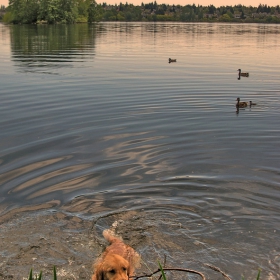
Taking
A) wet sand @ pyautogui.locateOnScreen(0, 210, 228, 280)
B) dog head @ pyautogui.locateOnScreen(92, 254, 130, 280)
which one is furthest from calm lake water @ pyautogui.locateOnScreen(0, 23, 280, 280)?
dog head @ pyautogui.locateOnScreen(92, 254, 130, 280)

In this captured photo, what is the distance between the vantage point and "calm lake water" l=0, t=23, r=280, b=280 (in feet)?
23.8

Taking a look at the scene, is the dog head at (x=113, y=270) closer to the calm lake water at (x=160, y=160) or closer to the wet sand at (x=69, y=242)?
the wet sand at (x=69, y=242)

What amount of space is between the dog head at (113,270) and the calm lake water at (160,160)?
5.35ft

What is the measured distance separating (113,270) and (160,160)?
6.53 m

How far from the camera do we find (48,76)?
963 inches

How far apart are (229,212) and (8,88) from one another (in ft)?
51.4

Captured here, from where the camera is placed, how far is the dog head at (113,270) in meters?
4.69

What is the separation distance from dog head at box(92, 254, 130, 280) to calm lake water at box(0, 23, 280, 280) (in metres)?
1.63

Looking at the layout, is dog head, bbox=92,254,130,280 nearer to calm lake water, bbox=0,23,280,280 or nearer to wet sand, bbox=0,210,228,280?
wet sand, bbox=0,210,228,280

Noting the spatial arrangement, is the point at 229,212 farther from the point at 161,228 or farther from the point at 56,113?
the point at 56,113

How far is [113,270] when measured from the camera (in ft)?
15.5

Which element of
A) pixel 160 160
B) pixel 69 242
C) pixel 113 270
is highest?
pixel 113 270

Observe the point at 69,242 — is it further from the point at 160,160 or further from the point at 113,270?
the point at 160,160

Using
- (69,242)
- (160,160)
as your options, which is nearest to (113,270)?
(69,242)
